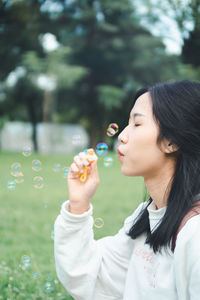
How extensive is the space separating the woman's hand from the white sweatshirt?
0.04 meters

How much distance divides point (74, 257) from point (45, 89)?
22.1m

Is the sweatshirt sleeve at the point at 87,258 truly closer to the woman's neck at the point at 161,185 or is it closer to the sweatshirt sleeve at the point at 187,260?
the woman's neck at the point at 161,185

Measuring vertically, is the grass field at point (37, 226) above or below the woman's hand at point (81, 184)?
below

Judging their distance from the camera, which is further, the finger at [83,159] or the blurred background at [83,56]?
the blurred background at [83,56]

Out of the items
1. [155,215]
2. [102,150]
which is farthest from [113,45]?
[155,215]

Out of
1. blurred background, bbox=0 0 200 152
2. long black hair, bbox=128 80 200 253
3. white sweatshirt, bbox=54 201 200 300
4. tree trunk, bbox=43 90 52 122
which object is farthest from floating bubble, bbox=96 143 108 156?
tree trunk, bbox=43 90 52 122

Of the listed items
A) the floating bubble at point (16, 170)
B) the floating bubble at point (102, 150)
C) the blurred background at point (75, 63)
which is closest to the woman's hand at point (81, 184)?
the floating bubble at point (102, 150)

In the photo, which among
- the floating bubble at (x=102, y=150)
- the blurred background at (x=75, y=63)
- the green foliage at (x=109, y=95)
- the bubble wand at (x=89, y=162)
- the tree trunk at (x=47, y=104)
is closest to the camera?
the bubble wand at (x=89, y=162)

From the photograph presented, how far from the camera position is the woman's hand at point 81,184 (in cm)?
153

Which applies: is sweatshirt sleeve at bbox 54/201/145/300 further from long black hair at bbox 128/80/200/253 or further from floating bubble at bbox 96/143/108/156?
floating bubble at bbox 96/143/108/156

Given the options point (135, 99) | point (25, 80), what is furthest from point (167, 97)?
point (25, 80)

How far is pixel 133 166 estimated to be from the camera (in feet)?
4.93

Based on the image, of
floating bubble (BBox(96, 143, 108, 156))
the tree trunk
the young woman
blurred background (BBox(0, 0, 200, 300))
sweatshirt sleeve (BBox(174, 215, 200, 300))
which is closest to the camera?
sweatshirt sleeve (BBox(174, 215, 200, 300))

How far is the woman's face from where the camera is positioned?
1.48 metres
